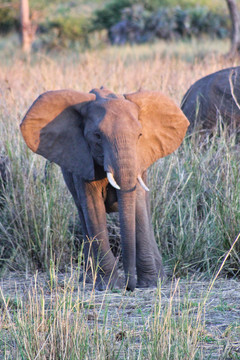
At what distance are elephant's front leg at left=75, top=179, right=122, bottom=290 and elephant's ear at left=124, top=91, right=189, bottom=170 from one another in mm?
388

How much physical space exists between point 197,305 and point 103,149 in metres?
1.17

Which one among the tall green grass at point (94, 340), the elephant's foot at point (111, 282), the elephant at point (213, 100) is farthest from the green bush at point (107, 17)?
the tall green grass at point (94, 340)

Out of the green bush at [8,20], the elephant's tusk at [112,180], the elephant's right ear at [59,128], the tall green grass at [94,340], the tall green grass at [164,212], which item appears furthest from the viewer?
the green bush at [8,20]

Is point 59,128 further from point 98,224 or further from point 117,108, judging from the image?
point 98,224

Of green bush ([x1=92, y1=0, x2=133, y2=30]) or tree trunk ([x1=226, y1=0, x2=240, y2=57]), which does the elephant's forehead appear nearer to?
tree trunk ([x1=226, y1=0, x2=240, y2=57])

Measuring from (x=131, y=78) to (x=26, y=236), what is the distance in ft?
15.1

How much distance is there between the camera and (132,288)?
448 centimetres

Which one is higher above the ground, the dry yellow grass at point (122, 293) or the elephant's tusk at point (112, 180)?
the elephant's tusk at point (112, 180)

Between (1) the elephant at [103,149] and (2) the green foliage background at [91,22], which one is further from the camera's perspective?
(2) the green foliage background at [91,22]

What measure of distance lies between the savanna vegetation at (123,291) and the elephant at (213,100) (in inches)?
19.6

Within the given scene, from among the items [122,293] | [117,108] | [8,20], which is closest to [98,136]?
[117,108]

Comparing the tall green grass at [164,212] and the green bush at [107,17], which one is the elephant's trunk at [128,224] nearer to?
the tall green grass at [164,212]

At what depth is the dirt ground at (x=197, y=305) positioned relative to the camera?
3.45 m

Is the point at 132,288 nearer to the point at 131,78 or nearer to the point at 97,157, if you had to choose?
the point at 97,157
